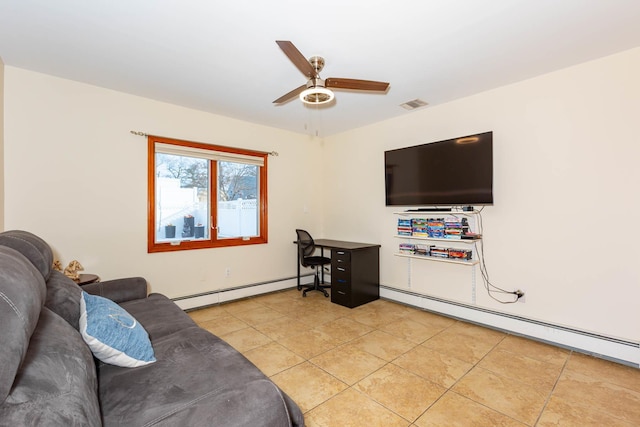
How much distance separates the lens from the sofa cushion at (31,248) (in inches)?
64.8

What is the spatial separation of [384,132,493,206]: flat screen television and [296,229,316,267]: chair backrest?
4.19 feet

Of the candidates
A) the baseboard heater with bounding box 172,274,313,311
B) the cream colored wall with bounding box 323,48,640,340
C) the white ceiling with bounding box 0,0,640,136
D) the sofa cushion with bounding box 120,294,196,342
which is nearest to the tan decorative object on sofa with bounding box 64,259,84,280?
the sofa cushion with bounding box 120,294,196,342

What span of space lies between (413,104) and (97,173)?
11.8 ft

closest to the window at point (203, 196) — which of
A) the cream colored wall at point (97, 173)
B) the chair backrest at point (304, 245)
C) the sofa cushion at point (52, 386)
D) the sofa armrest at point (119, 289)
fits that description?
the cream colored wall at point (97, 173)

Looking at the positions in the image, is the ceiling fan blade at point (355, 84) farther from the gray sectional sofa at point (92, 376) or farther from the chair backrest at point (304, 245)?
the chair backrest at point (304, 245)

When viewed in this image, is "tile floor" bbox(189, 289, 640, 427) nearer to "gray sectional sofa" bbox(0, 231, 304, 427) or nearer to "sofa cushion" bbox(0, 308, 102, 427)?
"gray sectional sofa" bbox(0, 231, 304, 427)

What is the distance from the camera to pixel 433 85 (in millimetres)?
3066

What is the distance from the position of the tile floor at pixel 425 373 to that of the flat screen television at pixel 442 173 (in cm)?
142

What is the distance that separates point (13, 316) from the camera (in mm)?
784

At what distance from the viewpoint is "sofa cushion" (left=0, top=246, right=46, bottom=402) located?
0.72 m

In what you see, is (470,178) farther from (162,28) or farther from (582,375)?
(162,28)

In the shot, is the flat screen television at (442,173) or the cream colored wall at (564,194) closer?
the cream colored wall at (564,194)

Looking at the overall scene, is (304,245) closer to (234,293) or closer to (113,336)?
(234,293)

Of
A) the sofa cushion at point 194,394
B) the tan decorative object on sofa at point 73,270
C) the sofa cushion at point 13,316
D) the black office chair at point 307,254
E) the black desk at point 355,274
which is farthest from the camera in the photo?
the black office chair at point 307,254
